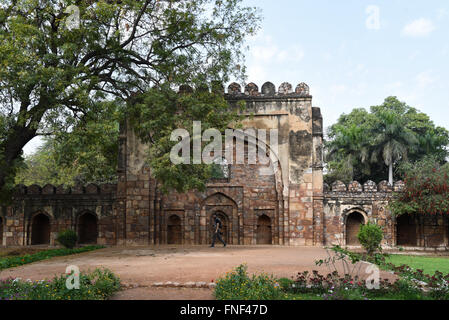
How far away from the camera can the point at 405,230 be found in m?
17.1

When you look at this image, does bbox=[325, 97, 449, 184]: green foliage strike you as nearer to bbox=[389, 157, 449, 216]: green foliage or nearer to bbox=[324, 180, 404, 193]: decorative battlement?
bbox=[324, 180, 404, 193]: decorative battlement

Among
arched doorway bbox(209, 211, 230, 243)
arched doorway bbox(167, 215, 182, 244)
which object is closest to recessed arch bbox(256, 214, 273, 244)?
arched doorway bbox(209, 211, 230, 243)

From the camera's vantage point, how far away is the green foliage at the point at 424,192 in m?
15.0

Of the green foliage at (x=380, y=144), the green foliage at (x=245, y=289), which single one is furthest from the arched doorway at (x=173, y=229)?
the green foliage at (x=380, y=144)

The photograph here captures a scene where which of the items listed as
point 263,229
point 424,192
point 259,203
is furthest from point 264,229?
point 424,192

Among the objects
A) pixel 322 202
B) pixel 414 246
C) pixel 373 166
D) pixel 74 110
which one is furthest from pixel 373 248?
pixel 373 166

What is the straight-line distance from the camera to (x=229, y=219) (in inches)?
670

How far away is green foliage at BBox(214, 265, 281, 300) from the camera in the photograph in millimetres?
5625

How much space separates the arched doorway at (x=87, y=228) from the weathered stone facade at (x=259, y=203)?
0.18 m

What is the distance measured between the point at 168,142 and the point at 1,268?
5082mm

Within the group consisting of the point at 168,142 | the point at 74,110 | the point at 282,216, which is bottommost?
the point at 282,216

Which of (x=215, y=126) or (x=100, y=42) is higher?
(x=100, y=42)
